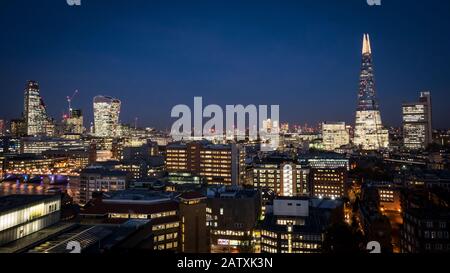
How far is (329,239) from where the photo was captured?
5.59 metres

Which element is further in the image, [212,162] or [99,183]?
[212,162]

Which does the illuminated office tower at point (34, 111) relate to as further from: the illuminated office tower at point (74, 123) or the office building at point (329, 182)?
the office building at point (329, 182)

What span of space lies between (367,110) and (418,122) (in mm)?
7559

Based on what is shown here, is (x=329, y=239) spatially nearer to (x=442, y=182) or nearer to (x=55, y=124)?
(x=442, y=182)

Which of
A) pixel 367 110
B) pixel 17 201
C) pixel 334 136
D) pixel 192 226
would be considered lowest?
pixel 192 226

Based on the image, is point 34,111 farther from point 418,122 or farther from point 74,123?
point 418,122

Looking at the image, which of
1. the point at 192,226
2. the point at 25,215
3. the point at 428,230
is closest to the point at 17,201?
the point at 25,215

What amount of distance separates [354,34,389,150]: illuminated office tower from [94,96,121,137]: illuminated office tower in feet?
105

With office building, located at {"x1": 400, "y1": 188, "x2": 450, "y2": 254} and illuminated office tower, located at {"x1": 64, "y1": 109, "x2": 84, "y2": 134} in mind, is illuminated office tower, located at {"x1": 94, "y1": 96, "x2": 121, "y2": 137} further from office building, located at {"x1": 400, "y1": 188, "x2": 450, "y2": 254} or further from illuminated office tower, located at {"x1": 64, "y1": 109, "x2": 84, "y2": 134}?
office building, located at {"x1": 400, "y1": 188, "x2": 450, "y2": 254}

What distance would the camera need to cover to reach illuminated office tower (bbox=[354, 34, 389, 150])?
41.1 m

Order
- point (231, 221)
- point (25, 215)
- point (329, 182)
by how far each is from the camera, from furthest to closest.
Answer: point (329, 182), point (231, 221), point (25, 215)

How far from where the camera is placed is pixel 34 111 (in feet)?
142

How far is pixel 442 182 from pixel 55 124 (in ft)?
157
